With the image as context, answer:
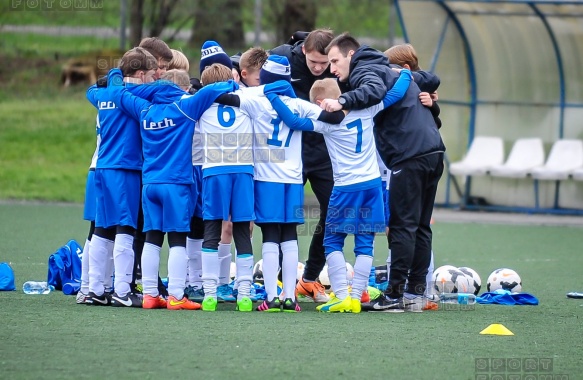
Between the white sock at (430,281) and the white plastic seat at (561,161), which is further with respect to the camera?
the white plastic seat at (561,161)

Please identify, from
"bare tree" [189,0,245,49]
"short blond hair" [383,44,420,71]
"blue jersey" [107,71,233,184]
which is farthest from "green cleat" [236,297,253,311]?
"bare tree" [189,0,245,49]

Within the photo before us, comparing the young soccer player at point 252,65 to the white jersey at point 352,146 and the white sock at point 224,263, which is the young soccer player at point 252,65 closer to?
the white jersey at point 352,146

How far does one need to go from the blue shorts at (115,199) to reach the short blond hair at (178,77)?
74cm

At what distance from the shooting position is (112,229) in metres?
7.61

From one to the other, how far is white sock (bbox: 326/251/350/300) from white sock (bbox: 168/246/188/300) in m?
1.08

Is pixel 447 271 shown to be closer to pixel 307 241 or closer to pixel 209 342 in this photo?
pixel 209 342

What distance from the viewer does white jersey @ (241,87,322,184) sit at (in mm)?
7406

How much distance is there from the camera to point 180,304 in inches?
290

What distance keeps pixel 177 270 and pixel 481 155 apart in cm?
1023

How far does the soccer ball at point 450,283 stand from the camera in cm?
841

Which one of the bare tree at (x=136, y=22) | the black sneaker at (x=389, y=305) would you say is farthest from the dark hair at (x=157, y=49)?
the bare tree at (x=136, y=22)

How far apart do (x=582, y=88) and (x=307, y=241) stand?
233 inches

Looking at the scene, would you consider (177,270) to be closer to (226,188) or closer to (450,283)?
(226,188)

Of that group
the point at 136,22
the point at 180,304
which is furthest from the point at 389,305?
the point at 136,22
